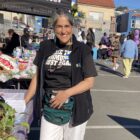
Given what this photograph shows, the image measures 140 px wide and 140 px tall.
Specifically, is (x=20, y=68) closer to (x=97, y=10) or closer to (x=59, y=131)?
(x=59, y=131)

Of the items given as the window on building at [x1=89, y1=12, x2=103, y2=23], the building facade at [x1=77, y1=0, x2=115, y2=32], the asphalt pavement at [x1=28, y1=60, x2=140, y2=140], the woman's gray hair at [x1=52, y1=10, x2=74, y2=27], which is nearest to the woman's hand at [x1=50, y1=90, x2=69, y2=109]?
the woman's gray hair at [x1=52, y1=10, x2=74, y2=27]

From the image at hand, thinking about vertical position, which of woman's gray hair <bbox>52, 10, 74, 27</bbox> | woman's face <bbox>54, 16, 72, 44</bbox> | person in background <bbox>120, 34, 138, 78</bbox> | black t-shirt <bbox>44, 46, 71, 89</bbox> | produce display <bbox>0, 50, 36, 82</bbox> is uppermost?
woman's gray hair <bbox>52, 10, 74, 27</bbox>

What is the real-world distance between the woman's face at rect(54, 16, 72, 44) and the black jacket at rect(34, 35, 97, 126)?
0.36ft

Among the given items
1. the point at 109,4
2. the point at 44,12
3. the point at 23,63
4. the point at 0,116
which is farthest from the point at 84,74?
the point at 109,4

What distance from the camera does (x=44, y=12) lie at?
31.9 ft

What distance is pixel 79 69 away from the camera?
341cm

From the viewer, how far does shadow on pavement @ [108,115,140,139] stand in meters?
6.85

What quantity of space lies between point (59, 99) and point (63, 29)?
613 mm

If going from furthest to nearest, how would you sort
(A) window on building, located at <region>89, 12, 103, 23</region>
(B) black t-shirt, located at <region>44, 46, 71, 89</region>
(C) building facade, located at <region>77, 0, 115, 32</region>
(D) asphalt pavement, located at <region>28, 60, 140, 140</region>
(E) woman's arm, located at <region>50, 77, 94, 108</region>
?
(A) window on building, located at <region>89, 12, 103, 23</region> < (C) building facade, located at <region>77, 0, 115, 32</region> < (D) asphalt pavement, located at <region>28, 60, 140, 140</region> < (B) black t-shirt, located at <region>44, 46, 71, 89</region> < (E) woman's arm, located at <region>50, 77, 94, 108</region>

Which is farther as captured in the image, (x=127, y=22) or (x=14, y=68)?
(x=127, y=22)

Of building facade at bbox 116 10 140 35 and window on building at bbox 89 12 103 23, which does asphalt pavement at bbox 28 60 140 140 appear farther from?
window on building at bbox 89 12 103 23

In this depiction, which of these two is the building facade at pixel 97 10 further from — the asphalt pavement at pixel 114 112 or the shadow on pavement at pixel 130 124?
the shadow on pavement at pixel 130 124

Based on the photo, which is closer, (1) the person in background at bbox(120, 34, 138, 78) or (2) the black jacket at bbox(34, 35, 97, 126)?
(2) the black jacket at bbox(34, 35, 97, 126)

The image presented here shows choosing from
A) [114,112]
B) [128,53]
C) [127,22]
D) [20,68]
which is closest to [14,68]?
[20,68]
